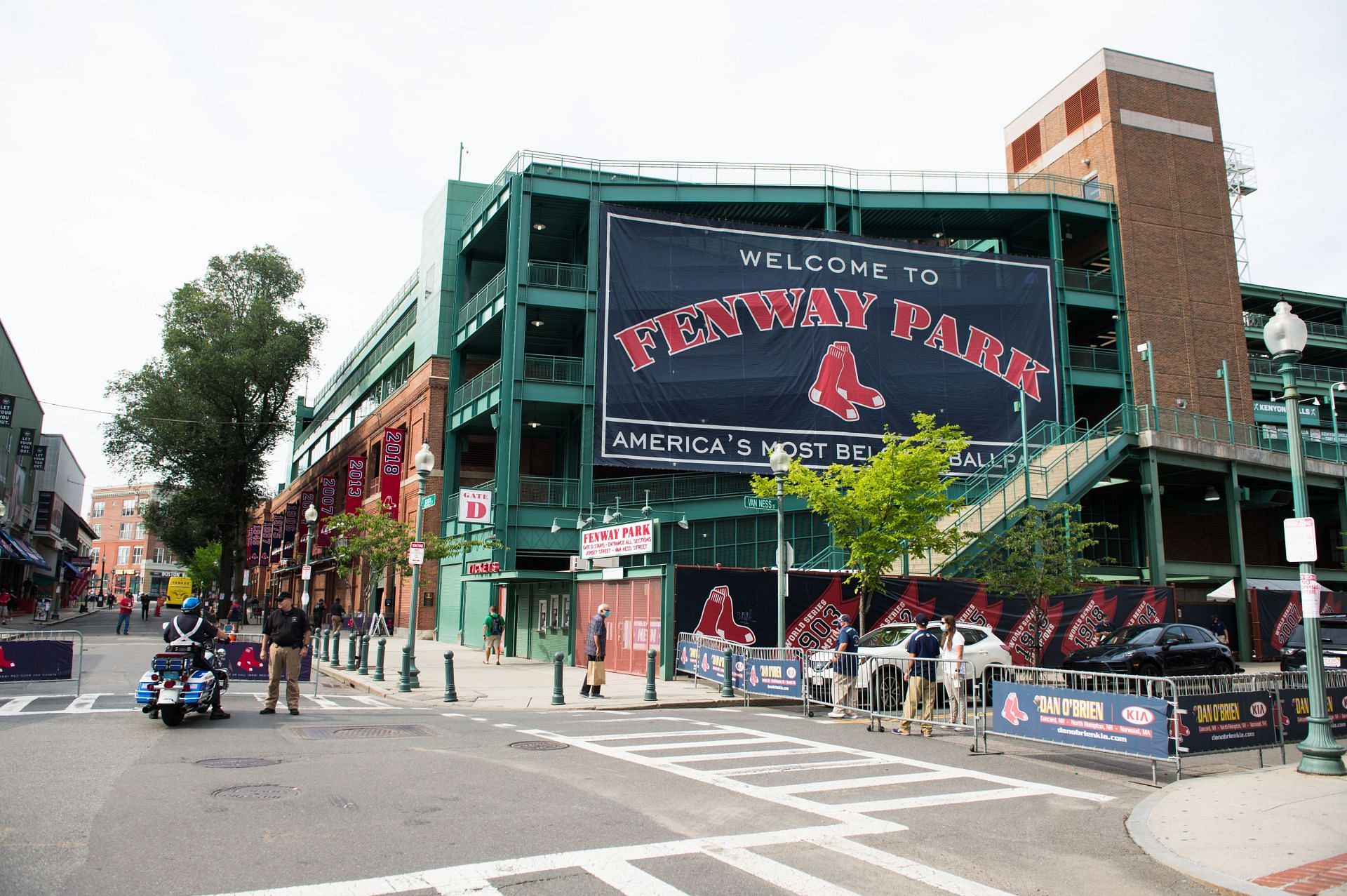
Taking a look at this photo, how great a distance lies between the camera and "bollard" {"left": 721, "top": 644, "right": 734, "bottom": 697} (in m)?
18.4

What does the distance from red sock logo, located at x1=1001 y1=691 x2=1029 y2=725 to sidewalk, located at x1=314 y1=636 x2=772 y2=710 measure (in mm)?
7013

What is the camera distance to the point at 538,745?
11844 mm

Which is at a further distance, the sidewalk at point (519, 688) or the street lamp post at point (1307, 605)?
the sidewalk at point (519, 688)

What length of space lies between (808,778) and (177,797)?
5.86 m

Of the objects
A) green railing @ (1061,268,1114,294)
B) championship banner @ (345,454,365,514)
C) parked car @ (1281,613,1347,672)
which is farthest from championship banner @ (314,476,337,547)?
parked car @ (1281,613,1347,672)

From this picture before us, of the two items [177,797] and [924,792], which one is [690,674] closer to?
[924,792]

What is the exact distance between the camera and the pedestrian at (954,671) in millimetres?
13031

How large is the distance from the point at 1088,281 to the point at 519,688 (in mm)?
31861

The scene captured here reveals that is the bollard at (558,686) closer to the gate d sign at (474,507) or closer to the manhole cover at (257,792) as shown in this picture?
the manhole cover at (257,792)

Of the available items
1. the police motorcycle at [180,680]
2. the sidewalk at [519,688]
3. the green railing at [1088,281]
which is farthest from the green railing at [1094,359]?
the police motorcycle at [180,680]

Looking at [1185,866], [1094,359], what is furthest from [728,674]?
[1094,359]

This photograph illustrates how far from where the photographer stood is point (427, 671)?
2484cm

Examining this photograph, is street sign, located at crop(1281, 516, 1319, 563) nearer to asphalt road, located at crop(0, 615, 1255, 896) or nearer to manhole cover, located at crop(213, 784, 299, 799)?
asphalt road, located at crop(0, 615, 1255, 896)

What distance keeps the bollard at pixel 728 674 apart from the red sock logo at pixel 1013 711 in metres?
7.30
